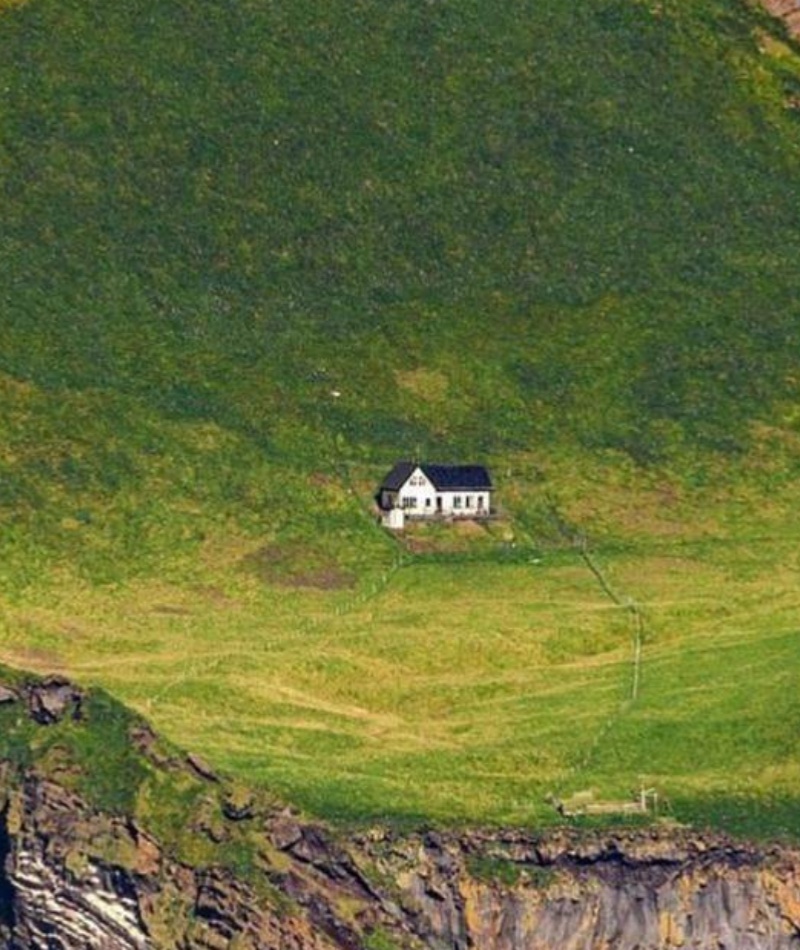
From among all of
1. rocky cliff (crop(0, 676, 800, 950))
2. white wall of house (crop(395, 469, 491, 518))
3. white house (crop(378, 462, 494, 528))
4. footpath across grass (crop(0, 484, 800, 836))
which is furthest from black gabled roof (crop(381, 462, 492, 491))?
rocky cliff (crop(0, 676, 800, 950))

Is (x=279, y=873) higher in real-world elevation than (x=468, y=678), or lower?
lower

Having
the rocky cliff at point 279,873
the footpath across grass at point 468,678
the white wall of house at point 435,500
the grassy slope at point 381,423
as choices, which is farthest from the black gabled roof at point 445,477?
the rocky cliff at point 279,873

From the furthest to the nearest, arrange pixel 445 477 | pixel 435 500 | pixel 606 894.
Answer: pixel 445 477
pixel 435 500
pixel 606 894

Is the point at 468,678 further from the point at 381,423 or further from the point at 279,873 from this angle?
the point at 381,423

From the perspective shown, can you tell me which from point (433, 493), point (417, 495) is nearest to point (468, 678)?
point (417, 495)

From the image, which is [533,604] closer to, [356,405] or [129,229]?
[356,405]

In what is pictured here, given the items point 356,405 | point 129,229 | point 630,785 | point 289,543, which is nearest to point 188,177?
point 129,229

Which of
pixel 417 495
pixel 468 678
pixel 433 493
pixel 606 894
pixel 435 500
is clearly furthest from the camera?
pixel 435 500
